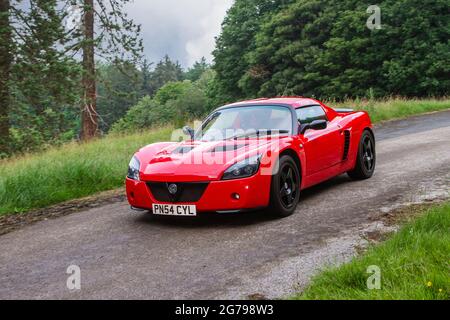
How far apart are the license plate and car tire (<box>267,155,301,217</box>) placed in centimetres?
89

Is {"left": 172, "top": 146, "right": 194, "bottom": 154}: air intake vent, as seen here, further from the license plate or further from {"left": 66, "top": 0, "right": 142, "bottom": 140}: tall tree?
{"left": 66, "top": 0, "right": 142, "bottom": 140}: tall tree

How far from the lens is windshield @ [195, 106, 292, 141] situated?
6.43m

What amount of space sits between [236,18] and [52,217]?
49.5 meters

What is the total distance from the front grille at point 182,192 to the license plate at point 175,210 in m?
0.07

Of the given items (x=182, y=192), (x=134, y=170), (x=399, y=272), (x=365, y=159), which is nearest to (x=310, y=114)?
(x=365, y=159)

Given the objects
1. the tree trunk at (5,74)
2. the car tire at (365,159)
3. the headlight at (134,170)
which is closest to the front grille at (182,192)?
the headlight at (134,170)

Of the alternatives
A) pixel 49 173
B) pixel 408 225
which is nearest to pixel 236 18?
pixel 49 173

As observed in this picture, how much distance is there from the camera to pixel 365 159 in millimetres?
7809

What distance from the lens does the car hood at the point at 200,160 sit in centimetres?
552

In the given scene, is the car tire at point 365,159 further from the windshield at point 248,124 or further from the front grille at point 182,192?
the front grille at point 182,192

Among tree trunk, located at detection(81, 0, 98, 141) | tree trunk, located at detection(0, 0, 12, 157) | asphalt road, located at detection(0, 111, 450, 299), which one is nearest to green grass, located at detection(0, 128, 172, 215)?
asphalt road, located at detection(0, 111, 450, 299)

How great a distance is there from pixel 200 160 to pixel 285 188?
3.43 ft

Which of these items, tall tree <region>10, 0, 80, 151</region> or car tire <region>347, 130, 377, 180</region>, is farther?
tall tree <region>10, 0, 80, 151</region>
